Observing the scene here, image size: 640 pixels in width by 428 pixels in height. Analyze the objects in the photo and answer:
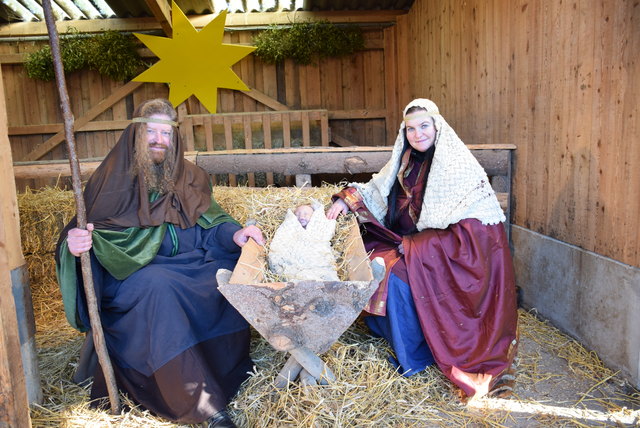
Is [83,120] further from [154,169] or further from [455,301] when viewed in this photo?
[455,301]

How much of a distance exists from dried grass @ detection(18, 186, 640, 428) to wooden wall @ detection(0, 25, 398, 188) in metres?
4.34

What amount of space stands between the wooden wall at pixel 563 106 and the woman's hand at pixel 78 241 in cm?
303

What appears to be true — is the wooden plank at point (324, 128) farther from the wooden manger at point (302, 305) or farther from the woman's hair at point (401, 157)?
the wooden manger at point (302, 305)

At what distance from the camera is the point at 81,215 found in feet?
8.07

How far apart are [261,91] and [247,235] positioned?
5081 millimetres

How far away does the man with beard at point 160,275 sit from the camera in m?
2.51

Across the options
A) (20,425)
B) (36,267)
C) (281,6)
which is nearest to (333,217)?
(20,425)

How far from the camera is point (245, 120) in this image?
7.01 metres

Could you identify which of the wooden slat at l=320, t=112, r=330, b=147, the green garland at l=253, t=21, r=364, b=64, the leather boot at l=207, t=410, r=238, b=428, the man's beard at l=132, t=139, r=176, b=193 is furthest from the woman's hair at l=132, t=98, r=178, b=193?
the green garland at l=253, t=21, r=364, b=64

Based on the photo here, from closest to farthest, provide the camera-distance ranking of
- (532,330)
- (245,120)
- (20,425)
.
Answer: (20,425) → (532,330) → (245,120)

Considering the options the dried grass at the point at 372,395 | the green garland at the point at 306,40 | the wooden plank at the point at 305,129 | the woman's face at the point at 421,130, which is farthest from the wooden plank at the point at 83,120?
the woman's face at the point at 421,130

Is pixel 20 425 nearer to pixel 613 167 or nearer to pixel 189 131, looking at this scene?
pixel 613 167

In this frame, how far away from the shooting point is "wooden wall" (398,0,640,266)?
2.96 m

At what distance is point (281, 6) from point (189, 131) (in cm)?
231
